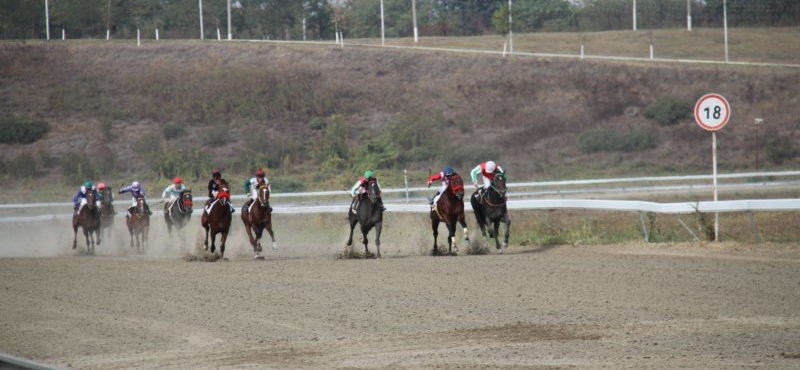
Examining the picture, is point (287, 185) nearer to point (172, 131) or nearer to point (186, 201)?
point (172, 131)

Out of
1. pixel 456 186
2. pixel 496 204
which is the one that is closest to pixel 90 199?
pixel 456 186

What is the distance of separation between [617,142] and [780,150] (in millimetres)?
8434

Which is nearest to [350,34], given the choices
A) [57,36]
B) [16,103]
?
[57,36]

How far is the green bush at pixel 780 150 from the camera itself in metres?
51.9

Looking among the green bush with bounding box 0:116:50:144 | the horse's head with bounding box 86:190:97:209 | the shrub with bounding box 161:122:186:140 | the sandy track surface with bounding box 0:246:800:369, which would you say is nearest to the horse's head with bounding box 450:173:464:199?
the sandy track surface with bounding box 0:246:800:369

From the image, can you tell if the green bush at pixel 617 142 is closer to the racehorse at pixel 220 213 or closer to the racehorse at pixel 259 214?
the racehorse at pixel 259 214

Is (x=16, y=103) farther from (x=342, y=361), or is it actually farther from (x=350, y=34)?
(x=342, y=361)

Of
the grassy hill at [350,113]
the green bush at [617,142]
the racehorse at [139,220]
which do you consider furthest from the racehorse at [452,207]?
the green bush at [617,142]

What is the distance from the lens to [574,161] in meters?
54.6

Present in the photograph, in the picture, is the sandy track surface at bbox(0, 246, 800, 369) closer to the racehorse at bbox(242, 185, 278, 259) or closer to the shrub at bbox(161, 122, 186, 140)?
the racehorse at bbox(242, 185, 278, 259)

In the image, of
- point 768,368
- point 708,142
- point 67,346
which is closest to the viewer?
point 768,368

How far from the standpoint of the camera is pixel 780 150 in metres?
52.3

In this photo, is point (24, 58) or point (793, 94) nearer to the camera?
point (793, 94)

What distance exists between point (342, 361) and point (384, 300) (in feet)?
14.5
